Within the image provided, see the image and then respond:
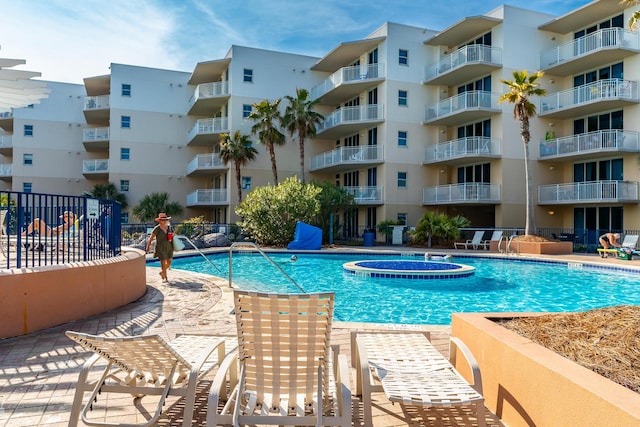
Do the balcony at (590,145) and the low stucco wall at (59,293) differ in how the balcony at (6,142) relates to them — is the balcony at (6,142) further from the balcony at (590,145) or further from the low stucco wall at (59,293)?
the balcony at (590,145)

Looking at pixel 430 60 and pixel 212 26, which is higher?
pixel 430 60

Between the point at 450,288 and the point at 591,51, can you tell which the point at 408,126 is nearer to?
the point at 591,51

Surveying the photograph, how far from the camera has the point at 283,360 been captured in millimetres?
2842

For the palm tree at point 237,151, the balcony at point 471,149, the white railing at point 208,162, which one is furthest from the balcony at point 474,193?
the white railing at point 208,162

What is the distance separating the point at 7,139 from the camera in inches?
Answer: 1489

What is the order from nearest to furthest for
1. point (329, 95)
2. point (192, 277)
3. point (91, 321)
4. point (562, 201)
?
point (91, 321) → point (192, 277) → point (562, 201) → point (329, 95)

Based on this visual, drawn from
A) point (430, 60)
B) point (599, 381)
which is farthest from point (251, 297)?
point (430, 60)

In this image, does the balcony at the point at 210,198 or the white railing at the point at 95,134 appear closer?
the balcony at the point at 210,198

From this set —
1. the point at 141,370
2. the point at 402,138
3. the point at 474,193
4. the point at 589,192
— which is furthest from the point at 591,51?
the point at 141,370

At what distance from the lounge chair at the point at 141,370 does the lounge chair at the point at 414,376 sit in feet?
3.67

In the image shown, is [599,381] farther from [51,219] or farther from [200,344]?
[51,219]

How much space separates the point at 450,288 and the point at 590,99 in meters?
16.8

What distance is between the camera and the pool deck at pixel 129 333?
11.1ft

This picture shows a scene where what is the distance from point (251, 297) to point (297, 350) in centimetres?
43
